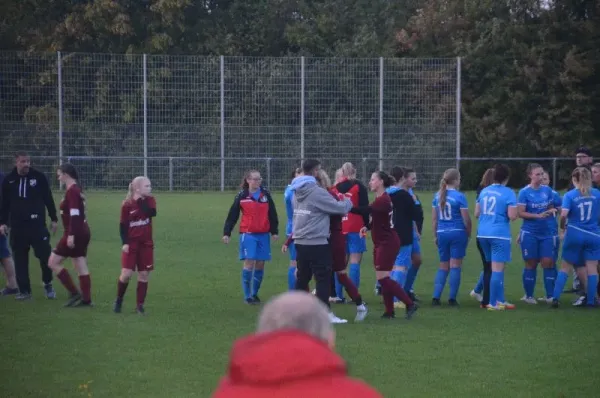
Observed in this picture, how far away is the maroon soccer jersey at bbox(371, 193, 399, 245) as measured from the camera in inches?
439

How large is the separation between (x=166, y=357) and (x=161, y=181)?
77.8 feet

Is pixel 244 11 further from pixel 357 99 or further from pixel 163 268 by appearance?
pixel 163 268

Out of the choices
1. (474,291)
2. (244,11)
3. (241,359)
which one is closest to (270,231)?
(474,291)

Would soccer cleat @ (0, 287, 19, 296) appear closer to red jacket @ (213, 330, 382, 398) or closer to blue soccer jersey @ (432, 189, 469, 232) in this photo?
blue soccer jersey @ (432, 189, 469, 232)

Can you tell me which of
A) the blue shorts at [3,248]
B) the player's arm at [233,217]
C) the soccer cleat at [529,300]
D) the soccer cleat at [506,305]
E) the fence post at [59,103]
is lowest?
the soccer cleat at [529,300]

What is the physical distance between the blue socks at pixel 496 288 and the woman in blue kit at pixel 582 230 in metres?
0.78

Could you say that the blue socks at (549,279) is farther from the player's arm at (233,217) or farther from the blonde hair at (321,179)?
the player's arm at (233,217)

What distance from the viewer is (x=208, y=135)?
33031 millimetres

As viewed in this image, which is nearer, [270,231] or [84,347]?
[84,347]

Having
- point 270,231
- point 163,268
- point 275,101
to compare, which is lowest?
point 163,268

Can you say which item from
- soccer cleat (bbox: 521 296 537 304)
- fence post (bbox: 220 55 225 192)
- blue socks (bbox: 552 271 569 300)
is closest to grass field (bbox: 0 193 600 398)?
blue socks (bbox: 552 271 569 300)

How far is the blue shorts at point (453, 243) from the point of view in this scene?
1261 centimetres

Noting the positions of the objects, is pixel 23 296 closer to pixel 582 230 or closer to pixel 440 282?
pixel 440 282

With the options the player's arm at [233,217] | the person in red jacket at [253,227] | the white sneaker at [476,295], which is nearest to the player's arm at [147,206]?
the person in red jacket at [253,227]
